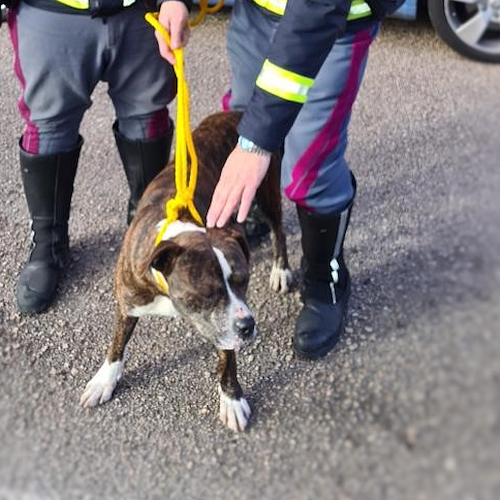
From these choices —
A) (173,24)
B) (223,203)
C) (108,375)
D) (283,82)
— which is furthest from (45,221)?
(283,82)

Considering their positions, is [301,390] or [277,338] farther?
[277,338]

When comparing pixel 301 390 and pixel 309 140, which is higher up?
pixel 309 140

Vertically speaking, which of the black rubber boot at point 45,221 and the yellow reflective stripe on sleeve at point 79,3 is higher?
the yellow reflective stripe on sleeve at point 79,3

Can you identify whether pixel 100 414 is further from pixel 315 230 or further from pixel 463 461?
pixel 463 461

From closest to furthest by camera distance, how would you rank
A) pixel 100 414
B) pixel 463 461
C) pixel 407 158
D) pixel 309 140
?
pixel 463 461 → pixel 309 140 → pixel 100 414 → pixel 407 158

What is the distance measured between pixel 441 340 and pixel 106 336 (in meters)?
2.47

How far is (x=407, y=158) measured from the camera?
3.51 metres

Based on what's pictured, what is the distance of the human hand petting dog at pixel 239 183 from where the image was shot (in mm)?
1918

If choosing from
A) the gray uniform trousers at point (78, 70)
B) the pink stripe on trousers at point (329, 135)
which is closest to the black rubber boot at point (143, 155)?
the gray uniform trousers at point (78, 70)

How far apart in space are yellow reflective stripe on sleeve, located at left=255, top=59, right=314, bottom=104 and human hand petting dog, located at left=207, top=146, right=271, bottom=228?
0.17m

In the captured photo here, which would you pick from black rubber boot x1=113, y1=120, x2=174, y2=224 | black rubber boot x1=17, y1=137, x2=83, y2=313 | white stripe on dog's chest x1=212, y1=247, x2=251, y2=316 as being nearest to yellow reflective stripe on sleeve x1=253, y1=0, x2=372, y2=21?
white stripe on dog's chest x1=212, y1=247, x2=251, y2=316

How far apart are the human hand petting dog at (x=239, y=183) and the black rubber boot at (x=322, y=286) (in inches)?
31.5

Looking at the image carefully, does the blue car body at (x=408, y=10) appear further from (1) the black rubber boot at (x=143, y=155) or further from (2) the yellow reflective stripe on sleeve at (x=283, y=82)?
(2) the yellow reflective stripe on sleeve at (x=283, y=82)

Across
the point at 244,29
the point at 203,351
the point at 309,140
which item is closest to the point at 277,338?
the point at 203,351
